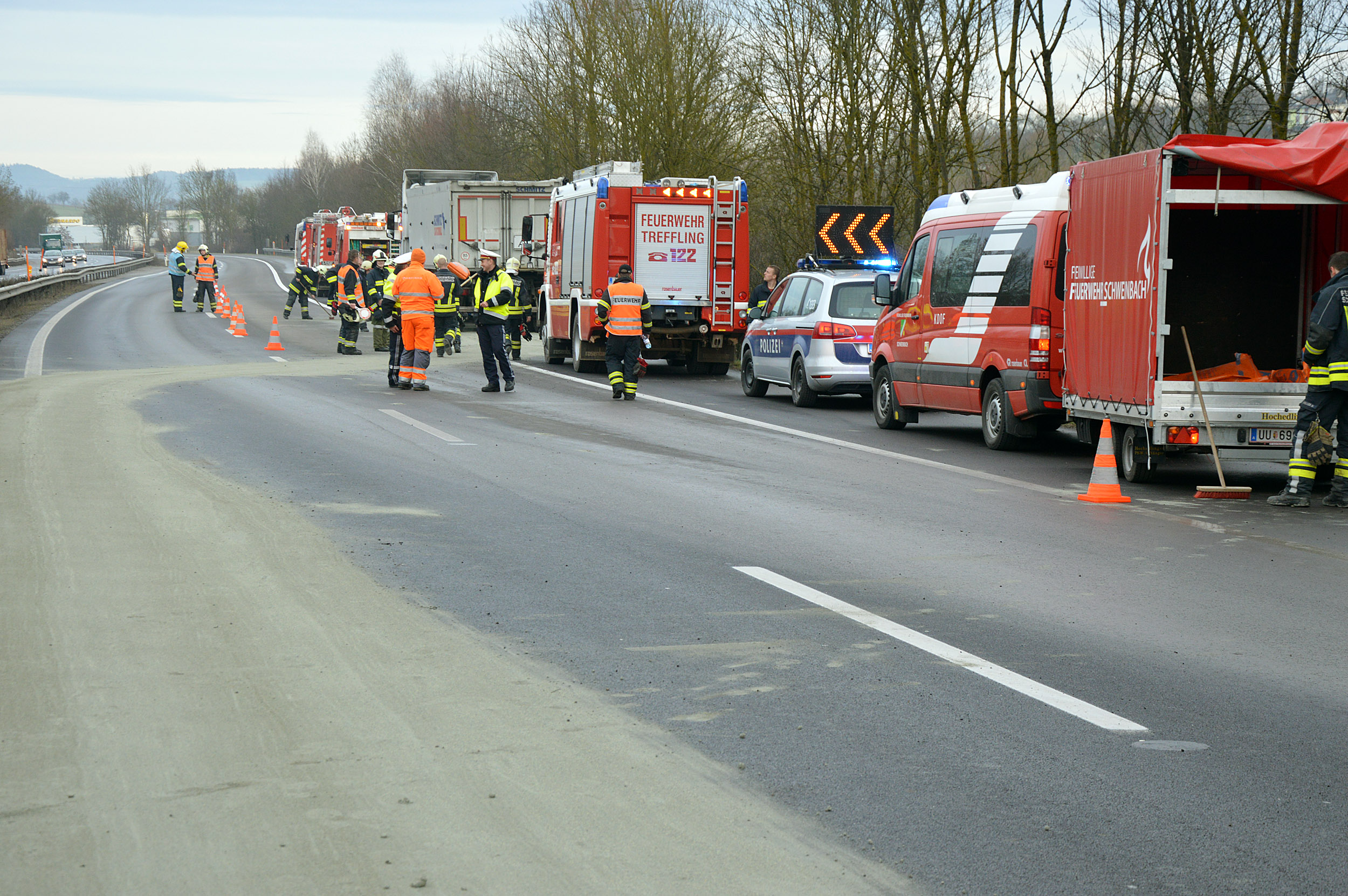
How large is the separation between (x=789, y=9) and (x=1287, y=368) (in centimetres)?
1859

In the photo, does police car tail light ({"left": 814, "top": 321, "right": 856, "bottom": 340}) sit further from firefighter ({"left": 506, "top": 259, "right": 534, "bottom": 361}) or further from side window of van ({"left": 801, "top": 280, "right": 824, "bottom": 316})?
firefighter ({"left": 506, "top": 259, "right": 534, "bottom": 361})

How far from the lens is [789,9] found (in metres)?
29.4

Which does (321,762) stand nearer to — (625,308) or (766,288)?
(625,308)

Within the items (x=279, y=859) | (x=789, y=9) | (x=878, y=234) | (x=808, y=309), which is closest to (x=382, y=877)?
(x=279, y=859)

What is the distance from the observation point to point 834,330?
18.3 meters

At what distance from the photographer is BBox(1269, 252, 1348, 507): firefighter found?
1043 centimetres

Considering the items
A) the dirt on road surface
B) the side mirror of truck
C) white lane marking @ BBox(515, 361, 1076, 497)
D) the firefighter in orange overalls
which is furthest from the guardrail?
the dirt on road surface

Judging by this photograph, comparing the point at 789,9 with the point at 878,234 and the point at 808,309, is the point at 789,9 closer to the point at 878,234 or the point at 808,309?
the point at 878,234

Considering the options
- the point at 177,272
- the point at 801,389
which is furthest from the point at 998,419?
the point at 177,272

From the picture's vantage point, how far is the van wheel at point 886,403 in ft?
53.3

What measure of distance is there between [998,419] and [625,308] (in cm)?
648

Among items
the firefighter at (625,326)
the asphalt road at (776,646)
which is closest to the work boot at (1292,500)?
the asphalt road at (776,646)

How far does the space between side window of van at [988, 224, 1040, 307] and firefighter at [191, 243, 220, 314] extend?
108 ft

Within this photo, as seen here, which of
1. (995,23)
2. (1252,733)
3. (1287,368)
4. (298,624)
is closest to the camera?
(1252,733)
